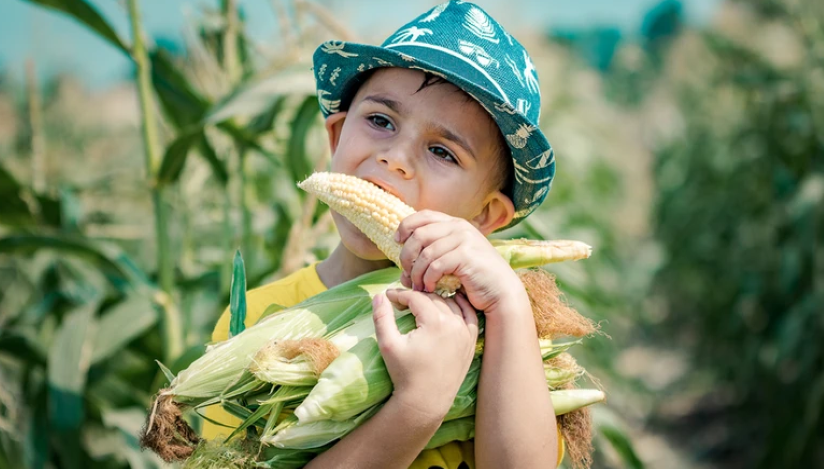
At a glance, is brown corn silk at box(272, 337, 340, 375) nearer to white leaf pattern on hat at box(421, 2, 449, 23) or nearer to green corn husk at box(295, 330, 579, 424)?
green corn husk at box(295, 330, 579, 424)

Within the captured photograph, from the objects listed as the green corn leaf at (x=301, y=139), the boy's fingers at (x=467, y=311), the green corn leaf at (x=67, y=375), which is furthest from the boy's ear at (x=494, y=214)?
the green corn leaf at (x=67, y=375)

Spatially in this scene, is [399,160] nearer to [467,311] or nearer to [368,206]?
[368,206]

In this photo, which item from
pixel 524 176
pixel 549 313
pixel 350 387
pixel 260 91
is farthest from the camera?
pixel 260 91

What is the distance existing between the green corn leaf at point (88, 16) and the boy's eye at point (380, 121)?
971 mm

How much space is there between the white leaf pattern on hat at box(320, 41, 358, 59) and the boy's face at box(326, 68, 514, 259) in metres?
0.07

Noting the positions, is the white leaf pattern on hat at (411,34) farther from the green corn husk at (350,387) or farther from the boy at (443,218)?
the green corn husk at (350,387)

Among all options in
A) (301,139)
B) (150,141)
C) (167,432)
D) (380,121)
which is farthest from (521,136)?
(150,141)

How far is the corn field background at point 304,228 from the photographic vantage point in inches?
81.3

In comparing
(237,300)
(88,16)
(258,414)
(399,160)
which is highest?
(88,16)

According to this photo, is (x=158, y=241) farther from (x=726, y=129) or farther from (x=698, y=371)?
(x=726, y=129)

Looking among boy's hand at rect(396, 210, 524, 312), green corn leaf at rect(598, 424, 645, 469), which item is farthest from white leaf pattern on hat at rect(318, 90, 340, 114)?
green corn leaf at rect(598, 424, 645, 469)

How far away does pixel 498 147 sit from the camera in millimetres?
1363

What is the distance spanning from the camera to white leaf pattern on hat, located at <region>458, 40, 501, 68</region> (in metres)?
1.29

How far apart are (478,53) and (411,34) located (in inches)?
5.5
